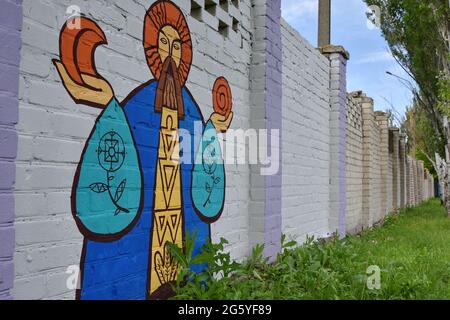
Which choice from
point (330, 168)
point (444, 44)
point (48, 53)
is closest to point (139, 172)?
point (48, 53)

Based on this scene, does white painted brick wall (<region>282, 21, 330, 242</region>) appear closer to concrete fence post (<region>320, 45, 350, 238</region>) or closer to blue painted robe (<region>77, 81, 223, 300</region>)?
concrete fence post (<region>320, 45, 350, 238</region>)

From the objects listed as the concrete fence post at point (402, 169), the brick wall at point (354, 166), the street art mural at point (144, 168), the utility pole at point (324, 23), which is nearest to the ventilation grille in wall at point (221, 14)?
the street art mural at point (144, 168)

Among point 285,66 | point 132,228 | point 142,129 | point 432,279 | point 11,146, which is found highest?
point 285,66

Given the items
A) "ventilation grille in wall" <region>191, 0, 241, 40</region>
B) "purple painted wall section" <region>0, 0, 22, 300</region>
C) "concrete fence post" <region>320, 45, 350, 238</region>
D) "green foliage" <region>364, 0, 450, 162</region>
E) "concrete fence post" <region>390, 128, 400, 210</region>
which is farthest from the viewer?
"concrete fence post" <region>390, 128, 400, 210</region>

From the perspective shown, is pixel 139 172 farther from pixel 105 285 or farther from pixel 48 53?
pixel 48 53

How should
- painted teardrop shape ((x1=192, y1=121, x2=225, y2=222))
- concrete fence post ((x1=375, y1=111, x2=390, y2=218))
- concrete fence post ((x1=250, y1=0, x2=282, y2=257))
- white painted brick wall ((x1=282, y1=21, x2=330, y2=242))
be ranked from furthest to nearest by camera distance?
concrete fence post ((x1=375, y1=111, x2=390, y2=218)) < white painted brick wall ((x1=282, y1=21, x2=330, y2=242)) < concrete fence post ((x1=250, y1=0, x2=282, y2=257)) < painted teardrop shape ((x1=192, y1=121, x2=225, y2=222))

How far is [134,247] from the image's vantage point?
10.2 feet

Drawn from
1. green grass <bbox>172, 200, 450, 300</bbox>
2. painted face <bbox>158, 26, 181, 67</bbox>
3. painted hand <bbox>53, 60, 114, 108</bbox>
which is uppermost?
Answer: painted face <bbox>158, 26, 181, 67</bbox>

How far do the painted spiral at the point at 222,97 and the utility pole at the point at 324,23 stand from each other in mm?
8802

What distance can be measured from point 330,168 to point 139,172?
5.01m

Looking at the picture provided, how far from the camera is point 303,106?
21.0 ft

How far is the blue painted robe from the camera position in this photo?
2.76 m

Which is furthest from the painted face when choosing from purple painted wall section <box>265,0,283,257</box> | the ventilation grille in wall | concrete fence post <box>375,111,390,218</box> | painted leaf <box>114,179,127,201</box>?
concrete fence post <box>375,111,390,218</box>

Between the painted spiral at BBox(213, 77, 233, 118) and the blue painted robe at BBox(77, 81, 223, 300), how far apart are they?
67 cm
